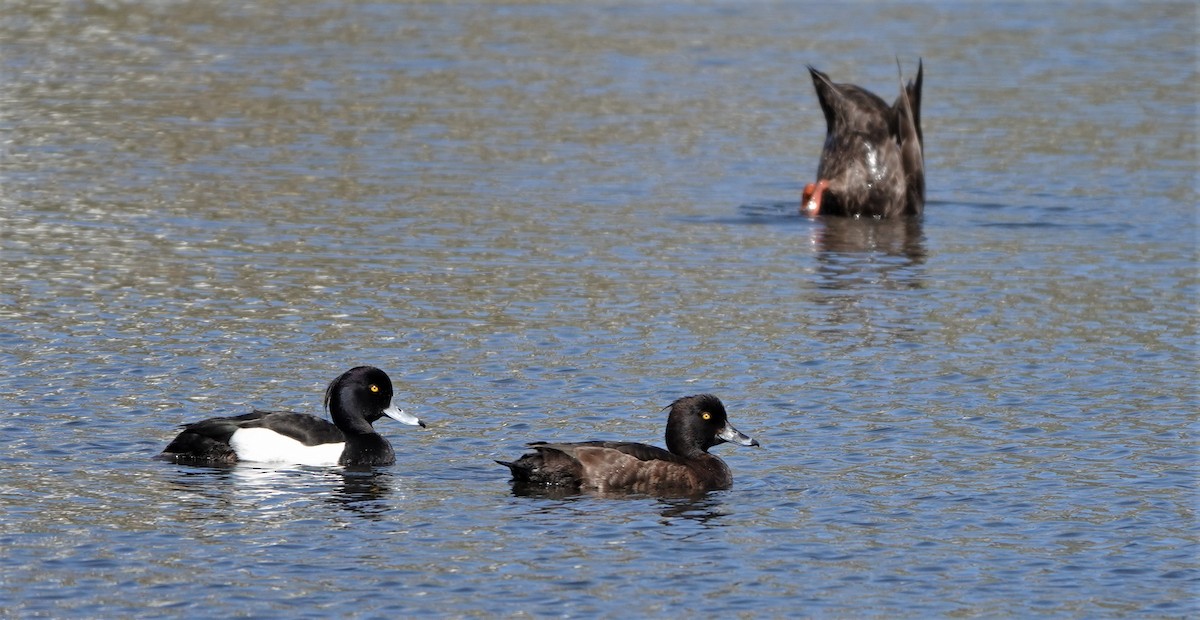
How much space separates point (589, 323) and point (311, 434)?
5255 millimetres

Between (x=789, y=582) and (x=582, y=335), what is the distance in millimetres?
7314

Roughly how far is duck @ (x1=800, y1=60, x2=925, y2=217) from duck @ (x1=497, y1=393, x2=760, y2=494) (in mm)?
12529

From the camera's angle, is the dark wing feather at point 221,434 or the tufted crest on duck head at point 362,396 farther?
the tufted crest on duck head at point 362,396

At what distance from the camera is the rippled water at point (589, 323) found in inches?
494

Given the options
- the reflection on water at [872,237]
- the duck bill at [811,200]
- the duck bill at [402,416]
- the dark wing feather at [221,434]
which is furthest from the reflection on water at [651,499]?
the duck bill at [811,200]

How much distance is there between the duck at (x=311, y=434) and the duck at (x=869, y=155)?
12701 millimetres

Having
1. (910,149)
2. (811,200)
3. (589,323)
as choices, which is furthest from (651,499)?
(910,149)

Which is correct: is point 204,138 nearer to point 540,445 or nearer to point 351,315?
point 351,315

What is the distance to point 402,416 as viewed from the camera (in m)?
15.4

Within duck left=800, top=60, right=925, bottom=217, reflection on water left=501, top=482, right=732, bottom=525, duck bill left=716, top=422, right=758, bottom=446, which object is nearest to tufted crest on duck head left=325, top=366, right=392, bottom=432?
reflection on water left=501, top=482, right=732, bottom=525

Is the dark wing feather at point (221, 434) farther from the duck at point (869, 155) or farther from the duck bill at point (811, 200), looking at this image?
the duck at point (869, 155)

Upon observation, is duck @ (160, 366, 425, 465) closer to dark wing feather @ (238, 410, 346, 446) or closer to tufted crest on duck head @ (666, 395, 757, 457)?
dark wing feather @ (238, 410, 346, 446)

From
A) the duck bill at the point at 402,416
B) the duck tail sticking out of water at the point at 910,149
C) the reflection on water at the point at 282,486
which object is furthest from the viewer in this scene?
the duck tail sticking out of water at the point at 910,149

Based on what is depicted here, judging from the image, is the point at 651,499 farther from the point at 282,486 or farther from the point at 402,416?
the point at 282,486
